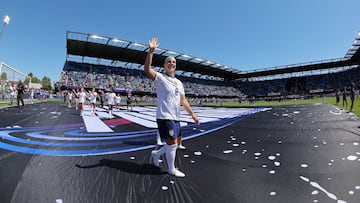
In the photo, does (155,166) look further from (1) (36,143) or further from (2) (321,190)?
(1) (36,143)

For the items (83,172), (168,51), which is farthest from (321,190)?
(168,51)

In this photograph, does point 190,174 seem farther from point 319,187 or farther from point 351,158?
point 351,158

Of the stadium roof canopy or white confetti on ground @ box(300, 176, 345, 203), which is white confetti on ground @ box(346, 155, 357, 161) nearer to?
white confetti on ground @ box(300, 176, 345, 203)

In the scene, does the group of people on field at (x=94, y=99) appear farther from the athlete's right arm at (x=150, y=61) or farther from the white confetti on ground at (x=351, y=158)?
the white confetti on ground at (x=351, y=158)

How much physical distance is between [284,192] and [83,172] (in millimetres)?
2641

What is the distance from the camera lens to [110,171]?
268cm

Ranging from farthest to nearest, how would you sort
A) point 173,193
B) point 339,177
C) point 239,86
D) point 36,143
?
point 239,86 < point 36,143 < point 339,177 < point 173,193

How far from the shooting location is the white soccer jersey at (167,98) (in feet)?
8.60

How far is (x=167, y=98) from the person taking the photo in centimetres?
267

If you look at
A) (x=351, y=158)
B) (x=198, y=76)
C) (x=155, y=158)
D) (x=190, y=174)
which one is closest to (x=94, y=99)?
(x=155, y=158)

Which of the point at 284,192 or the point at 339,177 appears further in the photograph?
the point at 339,177

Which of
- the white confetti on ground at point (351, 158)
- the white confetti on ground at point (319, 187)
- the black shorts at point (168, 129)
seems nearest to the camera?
the white confetti on ground at point (319, 187)

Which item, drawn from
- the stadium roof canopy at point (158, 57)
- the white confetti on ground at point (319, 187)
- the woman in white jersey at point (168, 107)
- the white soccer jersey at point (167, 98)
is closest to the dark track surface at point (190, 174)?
the white confetti on ground at point (319, 187)

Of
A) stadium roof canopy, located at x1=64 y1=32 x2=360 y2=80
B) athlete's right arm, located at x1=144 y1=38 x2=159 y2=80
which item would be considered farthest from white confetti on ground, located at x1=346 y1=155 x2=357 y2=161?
stadium roof canopy, located at x1=64 y1=32 x2=360 y2=80
